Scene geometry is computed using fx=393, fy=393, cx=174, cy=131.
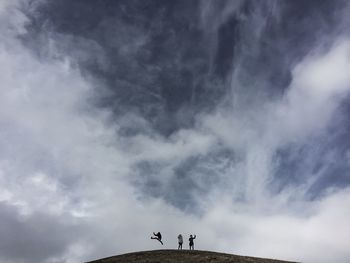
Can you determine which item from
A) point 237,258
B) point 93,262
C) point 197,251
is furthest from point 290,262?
point 93,262

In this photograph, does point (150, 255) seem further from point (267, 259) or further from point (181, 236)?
point (267, 259)

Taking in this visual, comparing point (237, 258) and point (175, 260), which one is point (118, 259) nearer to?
point (175, 260)

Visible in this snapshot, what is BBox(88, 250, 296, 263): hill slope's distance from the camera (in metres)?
42.7

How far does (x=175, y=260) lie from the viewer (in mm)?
42969

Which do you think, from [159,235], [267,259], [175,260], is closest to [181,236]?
[159,235]

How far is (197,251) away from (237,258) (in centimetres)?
527

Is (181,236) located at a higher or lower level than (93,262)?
higher

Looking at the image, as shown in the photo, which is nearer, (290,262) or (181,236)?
(290,262)

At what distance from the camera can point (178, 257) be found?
44.2 metres

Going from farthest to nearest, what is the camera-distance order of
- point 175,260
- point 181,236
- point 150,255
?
point 181,236 → point 150,255 → point 175,260

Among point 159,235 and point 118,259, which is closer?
point 118,259

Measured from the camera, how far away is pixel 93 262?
45.6m

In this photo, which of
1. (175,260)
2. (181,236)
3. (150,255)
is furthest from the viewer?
(181,236)

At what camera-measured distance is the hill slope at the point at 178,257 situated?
42719 mm
